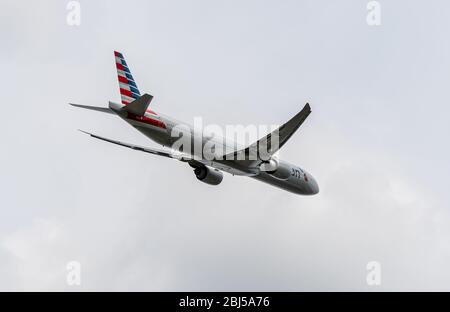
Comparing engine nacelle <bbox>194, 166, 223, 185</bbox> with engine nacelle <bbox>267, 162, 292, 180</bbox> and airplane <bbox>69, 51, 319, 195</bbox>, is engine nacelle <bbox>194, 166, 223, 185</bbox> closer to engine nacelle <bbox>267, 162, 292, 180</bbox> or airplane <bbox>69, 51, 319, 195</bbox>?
airplane <bbox>69, 51, 319, 195</bbox>

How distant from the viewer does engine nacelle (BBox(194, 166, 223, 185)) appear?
59.4 meters

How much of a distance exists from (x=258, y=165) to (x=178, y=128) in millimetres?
5813

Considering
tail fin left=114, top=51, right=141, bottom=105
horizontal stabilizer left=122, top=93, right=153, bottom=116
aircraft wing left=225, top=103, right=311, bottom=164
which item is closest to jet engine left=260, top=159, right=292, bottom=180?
aircraft wing left=225, top=103, right=311, bottom=164

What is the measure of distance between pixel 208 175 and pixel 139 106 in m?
9.06

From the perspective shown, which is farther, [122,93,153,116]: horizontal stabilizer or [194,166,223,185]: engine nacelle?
[194,166,223,185]: engine nacelle

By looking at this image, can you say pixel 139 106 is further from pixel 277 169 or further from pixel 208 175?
pixel 277 169

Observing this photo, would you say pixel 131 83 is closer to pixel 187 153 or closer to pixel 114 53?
pixel 114 53

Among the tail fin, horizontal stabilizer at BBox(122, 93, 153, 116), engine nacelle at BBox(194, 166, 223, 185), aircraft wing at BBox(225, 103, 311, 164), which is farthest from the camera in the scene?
engine nacelle at BBox(194, 166, 223, 185)

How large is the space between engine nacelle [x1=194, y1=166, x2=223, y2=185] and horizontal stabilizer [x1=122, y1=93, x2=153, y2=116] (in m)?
7.80

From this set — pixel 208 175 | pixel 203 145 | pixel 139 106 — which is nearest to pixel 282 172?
pixel 208 175

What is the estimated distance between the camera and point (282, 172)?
→ 5991 centimetres

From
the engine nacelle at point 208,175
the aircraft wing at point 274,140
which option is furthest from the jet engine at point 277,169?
the engine nacelle at point 208,175
